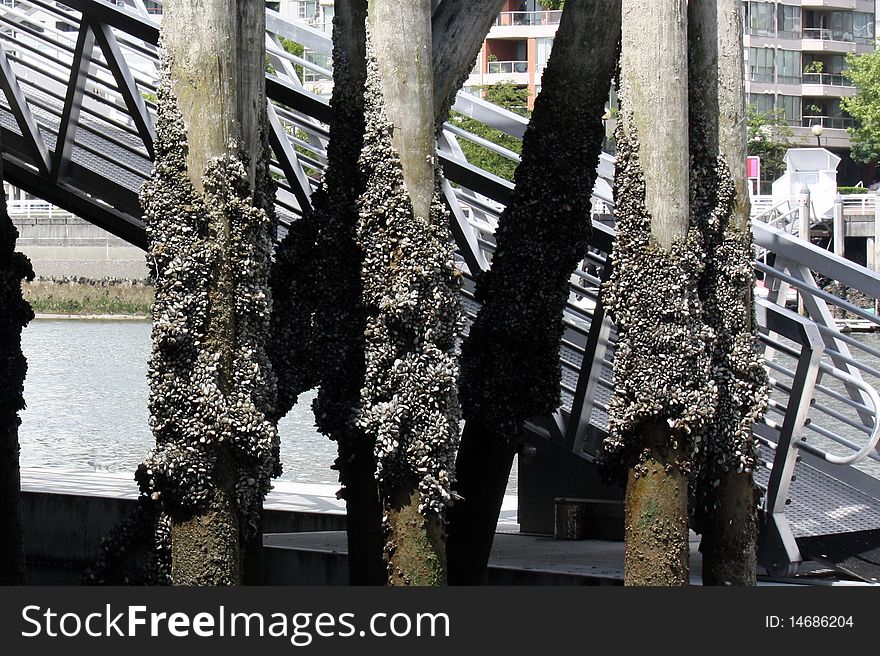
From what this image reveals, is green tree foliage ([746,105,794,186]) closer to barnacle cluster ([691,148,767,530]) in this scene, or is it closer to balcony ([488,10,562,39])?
balcony ([488,10,562,39])

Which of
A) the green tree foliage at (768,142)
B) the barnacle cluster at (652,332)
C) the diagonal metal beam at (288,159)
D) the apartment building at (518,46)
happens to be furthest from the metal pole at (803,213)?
the barnacle cluster at (652,332)

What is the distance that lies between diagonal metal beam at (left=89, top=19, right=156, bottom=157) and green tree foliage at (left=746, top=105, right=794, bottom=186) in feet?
165

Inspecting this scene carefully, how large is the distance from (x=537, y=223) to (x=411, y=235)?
1.43 meters

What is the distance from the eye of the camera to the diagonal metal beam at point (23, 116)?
10938mm

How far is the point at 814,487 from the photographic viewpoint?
32.3 ft

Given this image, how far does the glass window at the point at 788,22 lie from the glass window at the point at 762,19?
1.49 feet

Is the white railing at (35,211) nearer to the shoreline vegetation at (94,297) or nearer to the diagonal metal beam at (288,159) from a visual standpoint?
the shoreline vegetation at (94,297)

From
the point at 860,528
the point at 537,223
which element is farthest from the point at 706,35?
the point at 860,528

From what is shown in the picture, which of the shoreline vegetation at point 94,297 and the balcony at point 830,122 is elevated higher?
the balcony at point 830,122

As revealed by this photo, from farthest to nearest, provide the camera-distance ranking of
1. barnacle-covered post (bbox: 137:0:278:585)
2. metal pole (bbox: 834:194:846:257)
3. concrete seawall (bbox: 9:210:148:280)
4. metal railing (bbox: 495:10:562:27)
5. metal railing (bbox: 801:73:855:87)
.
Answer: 1. metal railing (bbox: 801:73:855:87)
2. metal railing (bbox: 495:10:562:27)
3. concrete seawall (bbox: 9:210:148:280)
4. metal pole (bbox: 834:194:846:257)
5. barnacle-covered post (bbox: 137:0:278:585)

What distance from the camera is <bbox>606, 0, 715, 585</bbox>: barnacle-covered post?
720 cm

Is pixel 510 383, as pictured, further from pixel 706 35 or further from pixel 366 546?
pixel 706 35

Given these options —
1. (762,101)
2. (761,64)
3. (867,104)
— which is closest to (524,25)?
(761,64)

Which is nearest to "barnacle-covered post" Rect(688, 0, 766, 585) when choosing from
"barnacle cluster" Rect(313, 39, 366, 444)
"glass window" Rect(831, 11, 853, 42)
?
"barnacle cluster" Rect(313, 39, 366, 444)
